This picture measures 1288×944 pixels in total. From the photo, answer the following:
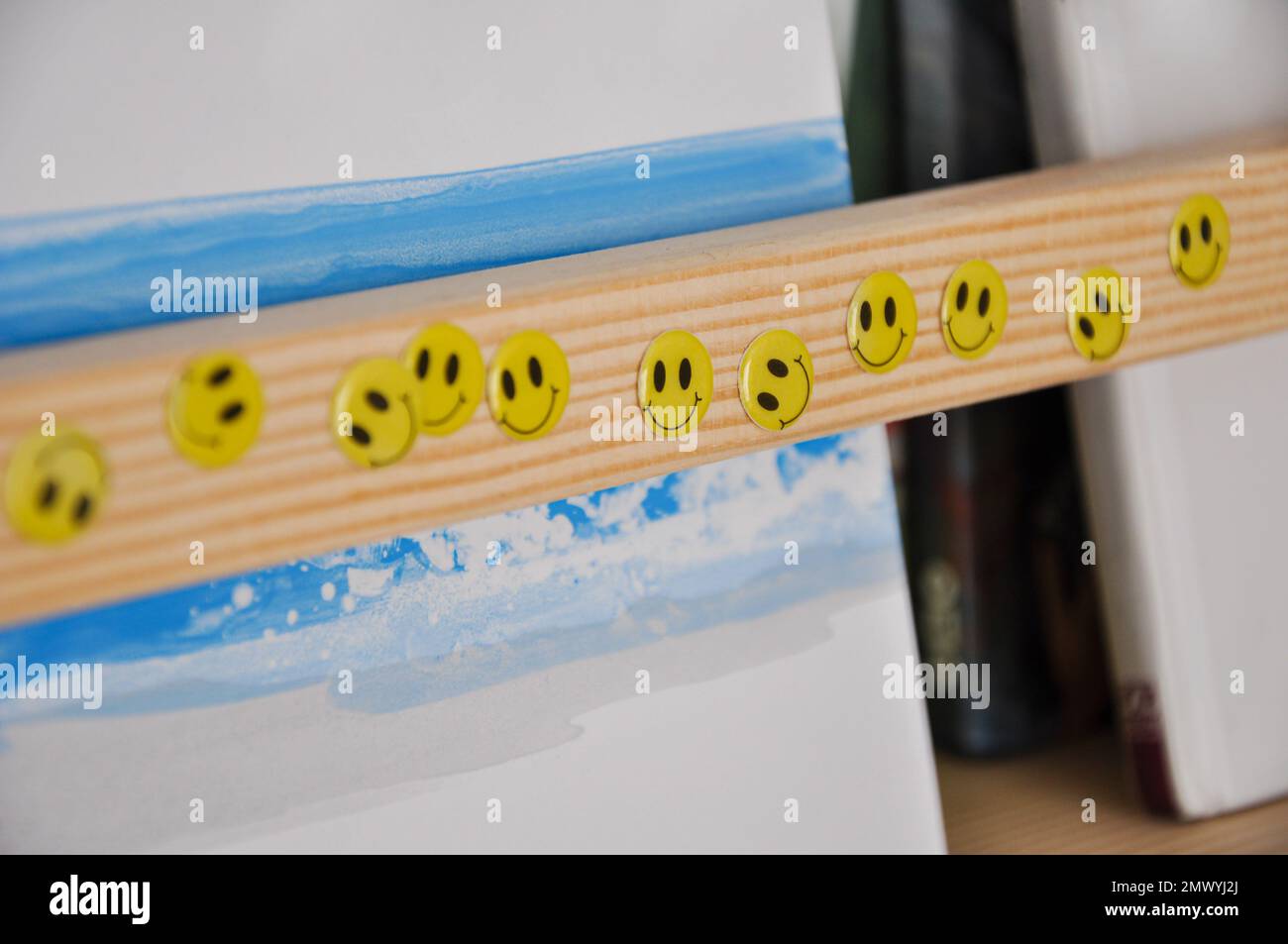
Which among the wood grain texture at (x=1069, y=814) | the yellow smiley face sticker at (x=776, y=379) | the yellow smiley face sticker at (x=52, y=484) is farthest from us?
the wood grain texture at (x=1069, y=814)

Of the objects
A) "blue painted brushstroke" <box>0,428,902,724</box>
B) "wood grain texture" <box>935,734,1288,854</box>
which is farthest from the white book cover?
"blue painted brushstroke" <box>0,428,902,724</box>

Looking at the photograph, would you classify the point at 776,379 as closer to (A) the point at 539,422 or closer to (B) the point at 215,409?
(A) the point at 539,422

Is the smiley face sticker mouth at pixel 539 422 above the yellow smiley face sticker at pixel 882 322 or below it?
below

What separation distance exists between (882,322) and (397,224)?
0.19 m

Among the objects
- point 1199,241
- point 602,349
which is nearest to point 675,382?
point 602,349

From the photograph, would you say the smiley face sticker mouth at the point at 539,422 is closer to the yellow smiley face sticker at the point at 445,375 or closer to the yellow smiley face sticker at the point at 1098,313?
the yellow smiley face sticker at the point at 445,375

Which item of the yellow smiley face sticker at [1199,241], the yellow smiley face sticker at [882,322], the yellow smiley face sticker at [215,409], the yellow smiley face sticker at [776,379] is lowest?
the yellow smiley face sticker at [215,409]

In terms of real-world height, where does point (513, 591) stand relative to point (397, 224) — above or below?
below

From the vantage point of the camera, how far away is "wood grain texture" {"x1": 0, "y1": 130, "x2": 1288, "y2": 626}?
35cm

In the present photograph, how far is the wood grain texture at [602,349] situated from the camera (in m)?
0.35

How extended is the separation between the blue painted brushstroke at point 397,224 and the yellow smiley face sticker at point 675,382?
0.09 m

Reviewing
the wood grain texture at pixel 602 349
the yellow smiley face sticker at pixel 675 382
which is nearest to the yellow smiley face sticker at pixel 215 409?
the wood grain texture at pixel 602 349

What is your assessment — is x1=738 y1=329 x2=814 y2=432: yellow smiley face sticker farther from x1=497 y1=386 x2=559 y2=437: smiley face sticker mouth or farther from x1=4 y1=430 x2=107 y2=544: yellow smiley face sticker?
x1=4 y1=430 x2=107 y2=544: yellow smiley face sticker

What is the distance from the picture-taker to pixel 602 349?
0.42m
